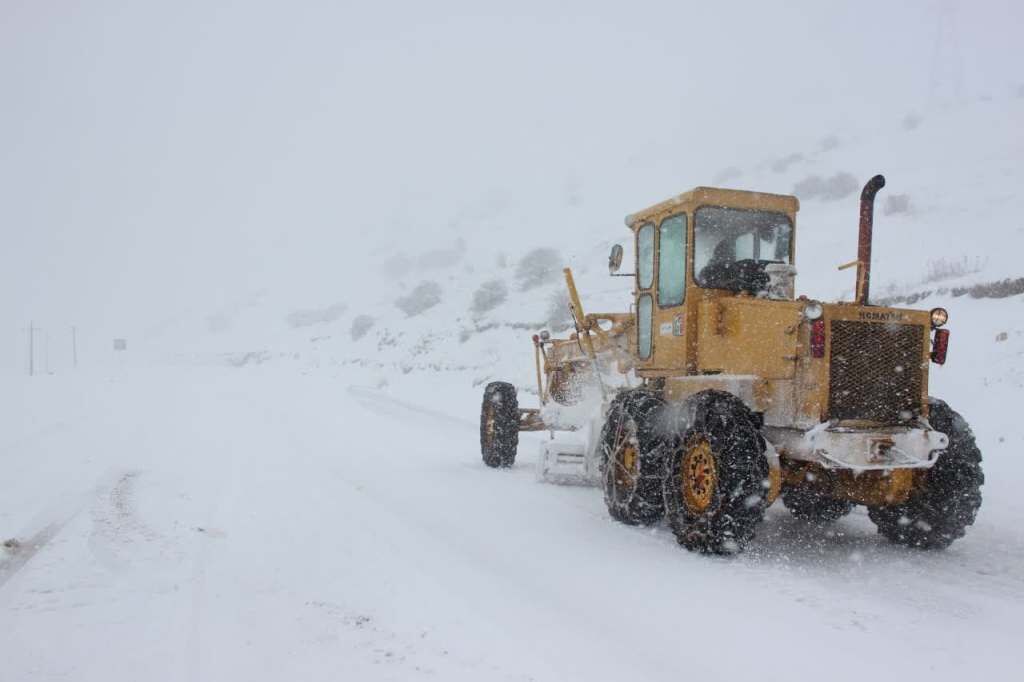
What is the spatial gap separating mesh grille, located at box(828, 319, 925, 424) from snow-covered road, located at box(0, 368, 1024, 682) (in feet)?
3.68

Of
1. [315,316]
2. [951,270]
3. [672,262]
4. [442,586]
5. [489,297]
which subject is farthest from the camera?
[315,316]

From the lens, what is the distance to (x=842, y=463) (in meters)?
4.89

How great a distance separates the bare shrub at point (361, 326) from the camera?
45375mm

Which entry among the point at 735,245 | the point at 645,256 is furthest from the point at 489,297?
the point at 735,245

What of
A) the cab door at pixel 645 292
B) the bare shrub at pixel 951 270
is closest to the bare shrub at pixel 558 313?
the bare shrub at pixel 951 270

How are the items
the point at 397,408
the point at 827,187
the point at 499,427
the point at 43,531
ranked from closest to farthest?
the point at 43,531
the point at 499,427
the point at 397,408
the point at 827,187

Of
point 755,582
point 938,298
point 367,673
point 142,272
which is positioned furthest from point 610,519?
point 142,272

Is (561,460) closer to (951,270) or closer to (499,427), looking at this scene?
(499,427)

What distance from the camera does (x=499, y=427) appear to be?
9.14 meters

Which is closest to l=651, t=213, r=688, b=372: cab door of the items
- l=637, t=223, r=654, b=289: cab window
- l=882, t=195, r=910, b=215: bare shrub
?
l=637, t=223, r=654, b=289: cab window

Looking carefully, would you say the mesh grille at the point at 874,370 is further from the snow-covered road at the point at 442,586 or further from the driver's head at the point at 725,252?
the driver's head at the point at 725,252

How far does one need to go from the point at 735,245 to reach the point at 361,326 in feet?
134

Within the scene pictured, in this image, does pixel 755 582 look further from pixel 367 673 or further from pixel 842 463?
pixel 367 673

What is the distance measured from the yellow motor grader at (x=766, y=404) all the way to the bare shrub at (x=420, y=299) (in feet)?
126
